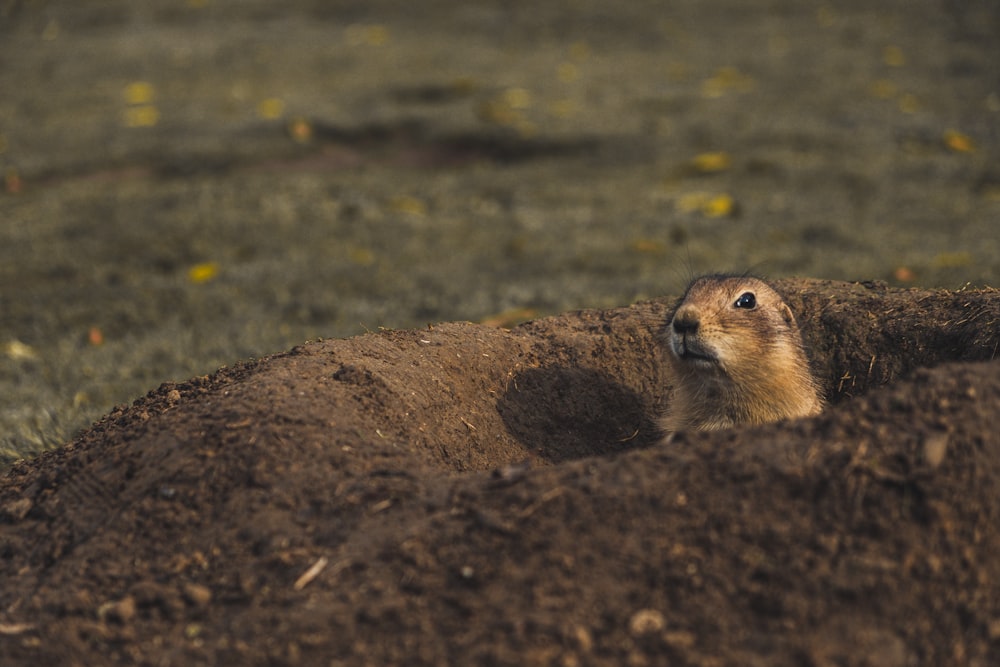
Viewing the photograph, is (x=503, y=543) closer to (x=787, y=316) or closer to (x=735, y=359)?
(x=735, y=359)

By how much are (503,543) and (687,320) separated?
1719mm

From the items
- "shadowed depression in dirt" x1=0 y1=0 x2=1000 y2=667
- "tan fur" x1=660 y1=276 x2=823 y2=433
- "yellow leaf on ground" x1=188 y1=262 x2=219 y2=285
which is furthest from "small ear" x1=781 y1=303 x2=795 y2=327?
"yellow leaf on ground" x1=188 y1=262 x2=219 y2=285

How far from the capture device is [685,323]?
12.9ft

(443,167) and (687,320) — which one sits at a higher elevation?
(687,320)

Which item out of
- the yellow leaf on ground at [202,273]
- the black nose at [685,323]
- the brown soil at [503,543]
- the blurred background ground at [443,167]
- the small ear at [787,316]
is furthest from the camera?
the yellow leaf on ground at [202,273]

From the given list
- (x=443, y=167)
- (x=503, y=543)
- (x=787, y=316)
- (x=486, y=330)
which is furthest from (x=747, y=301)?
(x=443, y=167)

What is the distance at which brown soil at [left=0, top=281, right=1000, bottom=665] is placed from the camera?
88.4 inches

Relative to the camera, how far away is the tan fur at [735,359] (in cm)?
399

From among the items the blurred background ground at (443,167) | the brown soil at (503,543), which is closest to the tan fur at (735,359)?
the brown soil at (503,543)

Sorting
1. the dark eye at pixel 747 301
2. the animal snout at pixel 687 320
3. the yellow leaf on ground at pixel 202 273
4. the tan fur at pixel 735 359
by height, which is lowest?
the yellow leaf on ground at pixel 202 273

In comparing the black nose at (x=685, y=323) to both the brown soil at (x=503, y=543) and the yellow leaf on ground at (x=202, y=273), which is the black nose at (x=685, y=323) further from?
the yellow leaf on ground at (x=202, y=273)

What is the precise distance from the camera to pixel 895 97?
11141 mm

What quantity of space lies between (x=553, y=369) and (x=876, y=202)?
5.29 metres

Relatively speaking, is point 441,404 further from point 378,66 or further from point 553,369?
point 378,66
